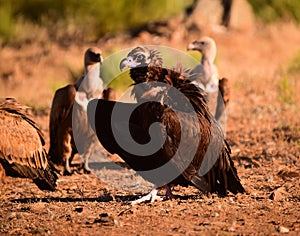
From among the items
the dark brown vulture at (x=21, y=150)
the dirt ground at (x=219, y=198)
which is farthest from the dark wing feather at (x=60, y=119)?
the dark brown vulture at (x=21, y=150)

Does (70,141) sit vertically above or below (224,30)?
below

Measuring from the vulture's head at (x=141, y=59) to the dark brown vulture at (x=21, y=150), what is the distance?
5.50 ft

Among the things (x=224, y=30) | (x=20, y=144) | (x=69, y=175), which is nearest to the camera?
(x=20, y=144)

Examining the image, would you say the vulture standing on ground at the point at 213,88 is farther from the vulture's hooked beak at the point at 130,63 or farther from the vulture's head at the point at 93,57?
the vulture's hooked beak at the point at 130,63

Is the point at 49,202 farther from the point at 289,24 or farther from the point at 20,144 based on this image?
the point at 289,24

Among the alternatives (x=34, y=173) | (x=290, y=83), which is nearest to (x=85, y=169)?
(x=34, y=173)

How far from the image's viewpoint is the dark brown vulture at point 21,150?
749cm

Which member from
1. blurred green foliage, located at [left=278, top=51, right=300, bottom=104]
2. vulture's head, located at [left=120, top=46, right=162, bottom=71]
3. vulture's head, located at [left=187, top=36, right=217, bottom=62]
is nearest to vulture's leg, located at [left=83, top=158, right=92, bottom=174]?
vulture's head, located at [left=120, top=46, right=162, bottom=71]

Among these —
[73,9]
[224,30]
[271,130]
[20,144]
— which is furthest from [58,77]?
[20,144]

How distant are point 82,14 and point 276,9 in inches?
242

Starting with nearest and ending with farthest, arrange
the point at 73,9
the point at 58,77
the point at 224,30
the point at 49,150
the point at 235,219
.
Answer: the point at 235,219
the point at 49,150
the point at 58,77
the point at 224,30
the point at 73,9

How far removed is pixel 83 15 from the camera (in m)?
21.6

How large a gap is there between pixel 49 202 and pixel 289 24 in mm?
14005

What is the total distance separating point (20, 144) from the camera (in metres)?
7.59
